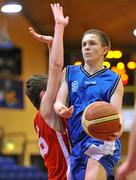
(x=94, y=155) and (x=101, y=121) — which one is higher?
(x=101, y=121)

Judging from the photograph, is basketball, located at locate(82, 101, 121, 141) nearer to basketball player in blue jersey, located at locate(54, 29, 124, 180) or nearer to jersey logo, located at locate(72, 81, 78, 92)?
basketball player in blue jersey, located at locate(54, 29, 124, 180)

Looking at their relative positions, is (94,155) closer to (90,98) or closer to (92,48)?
(90,98)

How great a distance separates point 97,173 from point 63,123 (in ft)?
1.70

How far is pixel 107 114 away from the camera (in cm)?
339

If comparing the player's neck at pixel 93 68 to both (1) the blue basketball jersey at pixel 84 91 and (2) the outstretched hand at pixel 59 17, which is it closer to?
(1) the blue basketball jersey at pixel 84 91

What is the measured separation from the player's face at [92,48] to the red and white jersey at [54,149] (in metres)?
0.57

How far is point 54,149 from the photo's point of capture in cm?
399

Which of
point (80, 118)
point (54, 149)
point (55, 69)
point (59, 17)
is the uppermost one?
point (59, 17)

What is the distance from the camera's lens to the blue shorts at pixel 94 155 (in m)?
3.61

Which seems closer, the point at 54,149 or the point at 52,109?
the point at 52,109

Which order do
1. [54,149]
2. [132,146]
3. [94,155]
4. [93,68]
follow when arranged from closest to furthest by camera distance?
[132,146]
[94,155]
[93,68]
[54,149]

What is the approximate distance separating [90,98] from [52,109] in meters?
0.28

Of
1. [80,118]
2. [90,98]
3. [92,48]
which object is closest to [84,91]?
[90,98]

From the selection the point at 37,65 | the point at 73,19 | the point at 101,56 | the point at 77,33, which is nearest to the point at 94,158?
the point at 101,56
